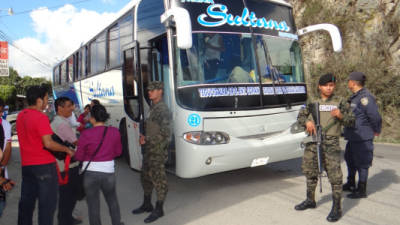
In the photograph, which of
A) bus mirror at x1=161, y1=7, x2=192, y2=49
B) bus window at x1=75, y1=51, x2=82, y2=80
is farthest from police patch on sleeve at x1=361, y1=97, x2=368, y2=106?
bus window at x1=75, y1=51, x2=82, y2=80

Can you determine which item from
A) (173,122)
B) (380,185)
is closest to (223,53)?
(173,122)

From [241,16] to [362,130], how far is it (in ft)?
8.68

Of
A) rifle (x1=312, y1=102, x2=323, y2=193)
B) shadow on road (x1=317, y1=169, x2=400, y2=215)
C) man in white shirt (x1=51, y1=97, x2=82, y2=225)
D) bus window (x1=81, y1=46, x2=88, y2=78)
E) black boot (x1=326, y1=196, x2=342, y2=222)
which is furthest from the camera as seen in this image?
bus window (x1=81, y1=46, x2=88, y2=78)

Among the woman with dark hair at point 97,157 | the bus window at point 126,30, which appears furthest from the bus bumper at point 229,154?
the bus window at point 126,30

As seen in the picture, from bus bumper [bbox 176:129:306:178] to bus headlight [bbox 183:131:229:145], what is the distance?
56 mm

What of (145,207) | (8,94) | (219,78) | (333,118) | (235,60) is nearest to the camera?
(333,118)

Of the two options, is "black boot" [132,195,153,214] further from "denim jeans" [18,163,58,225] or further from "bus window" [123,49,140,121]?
"bus window" [123,49,140,121]

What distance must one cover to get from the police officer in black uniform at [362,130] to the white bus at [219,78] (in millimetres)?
919

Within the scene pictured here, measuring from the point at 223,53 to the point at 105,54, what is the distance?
421cm

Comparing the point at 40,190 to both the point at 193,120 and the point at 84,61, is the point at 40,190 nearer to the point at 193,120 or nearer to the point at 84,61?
the point at 193,120

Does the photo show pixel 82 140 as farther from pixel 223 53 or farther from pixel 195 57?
pixel 223 53

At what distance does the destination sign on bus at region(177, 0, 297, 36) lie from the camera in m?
5.02

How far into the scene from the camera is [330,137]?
414 centimetres

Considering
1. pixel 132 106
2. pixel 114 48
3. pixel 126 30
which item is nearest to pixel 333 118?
pixel 132 106
